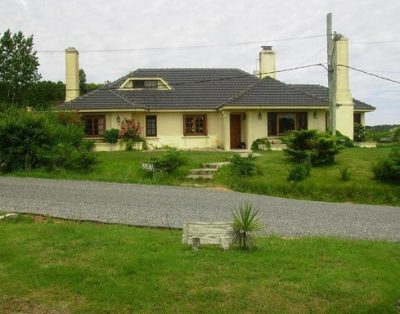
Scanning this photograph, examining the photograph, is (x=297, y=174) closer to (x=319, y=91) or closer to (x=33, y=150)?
(x=33, y=150)

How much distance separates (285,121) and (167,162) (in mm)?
12964

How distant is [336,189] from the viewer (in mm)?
16781

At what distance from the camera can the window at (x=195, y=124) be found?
104 ft

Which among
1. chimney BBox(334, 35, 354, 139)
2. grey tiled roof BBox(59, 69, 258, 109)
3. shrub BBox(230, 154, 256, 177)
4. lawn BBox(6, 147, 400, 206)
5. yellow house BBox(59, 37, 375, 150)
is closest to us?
lawn BBox(6, 147, 400, 206)

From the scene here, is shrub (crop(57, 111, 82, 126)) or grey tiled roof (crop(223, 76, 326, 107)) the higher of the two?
grey tiled roof (crop(223, 76, 326, 107))

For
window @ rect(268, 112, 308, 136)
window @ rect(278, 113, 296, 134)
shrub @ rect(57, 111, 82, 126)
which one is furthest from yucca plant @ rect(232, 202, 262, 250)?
window @ rect(278, 113, 296, 134)

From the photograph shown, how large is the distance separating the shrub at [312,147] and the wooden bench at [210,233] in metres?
12.7

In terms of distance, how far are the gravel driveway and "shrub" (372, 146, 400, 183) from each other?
228 cm

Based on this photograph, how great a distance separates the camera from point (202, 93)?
33375mm

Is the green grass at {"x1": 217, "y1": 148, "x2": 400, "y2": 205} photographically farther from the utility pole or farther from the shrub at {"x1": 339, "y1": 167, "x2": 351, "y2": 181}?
the utility pole

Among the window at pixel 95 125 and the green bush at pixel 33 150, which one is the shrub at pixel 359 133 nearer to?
the window at pixel 95 125

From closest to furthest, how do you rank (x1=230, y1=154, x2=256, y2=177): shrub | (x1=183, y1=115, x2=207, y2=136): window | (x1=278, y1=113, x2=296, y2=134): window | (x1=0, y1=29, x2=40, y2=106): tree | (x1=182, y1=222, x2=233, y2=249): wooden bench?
1. (x1=182, y1=222, x2=233, y2=249): wooden bench
2. (x1=230, y1=154, x2=256, y2=177): shrub
3. (x1=278, y1=113, x2=296, y2=134): window
4. (x1=183, y1=115, x2=207, y2=136): window
5. (x1=0, y1=29, x2=40, y2=106): tree

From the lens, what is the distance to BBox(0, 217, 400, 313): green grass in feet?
18.4

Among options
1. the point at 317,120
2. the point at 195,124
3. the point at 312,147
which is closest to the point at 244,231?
the point at 312,147
